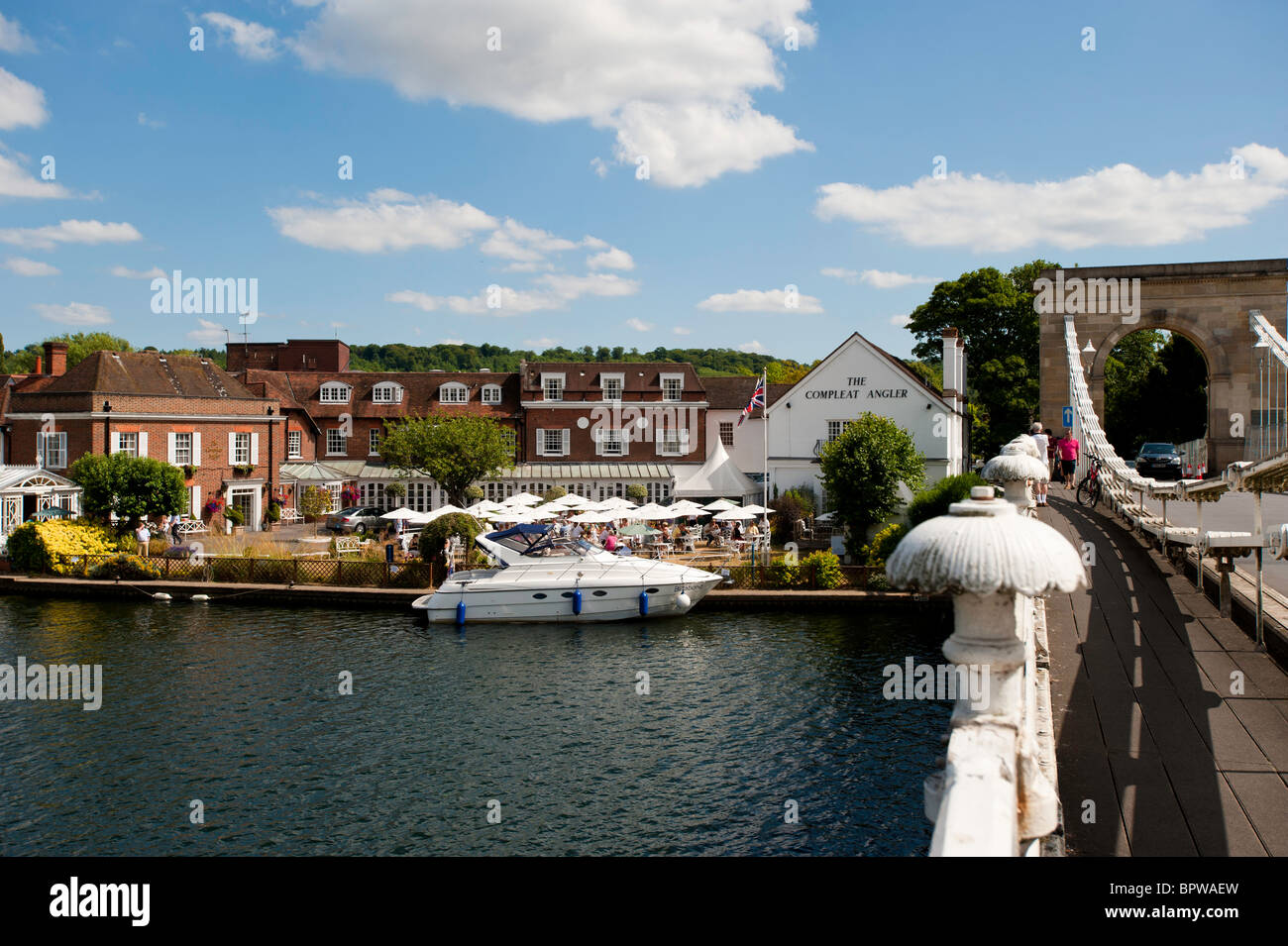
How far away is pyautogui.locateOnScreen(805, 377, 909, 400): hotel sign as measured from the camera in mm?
40812

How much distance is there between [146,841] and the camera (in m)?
13.3

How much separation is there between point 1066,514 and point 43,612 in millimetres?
29557

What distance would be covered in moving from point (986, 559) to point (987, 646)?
2.07ft

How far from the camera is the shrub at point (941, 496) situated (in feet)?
87.3

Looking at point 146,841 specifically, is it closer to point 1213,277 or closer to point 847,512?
point 847,512

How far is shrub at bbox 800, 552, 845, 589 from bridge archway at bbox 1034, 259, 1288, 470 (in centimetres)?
975

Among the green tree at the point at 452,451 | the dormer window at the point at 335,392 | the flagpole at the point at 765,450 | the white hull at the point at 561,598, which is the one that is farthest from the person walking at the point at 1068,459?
the dormer window at the point at 335,392

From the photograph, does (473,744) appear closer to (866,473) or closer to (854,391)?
(866,473)

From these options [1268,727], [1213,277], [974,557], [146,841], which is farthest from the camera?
[1213,277]

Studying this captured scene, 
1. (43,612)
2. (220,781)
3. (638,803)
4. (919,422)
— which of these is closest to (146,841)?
(220,781)

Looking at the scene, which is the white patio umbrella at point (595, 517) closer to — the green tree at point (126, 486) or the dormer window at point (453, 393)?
the green tree at point (126, 486)

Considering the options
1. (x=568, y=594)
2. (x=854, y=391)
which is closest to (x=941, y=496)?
(x=568, y=594)

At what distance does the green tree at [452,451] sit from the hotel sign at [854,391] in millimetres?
15134

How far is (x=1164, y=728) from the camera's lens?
7.47m
